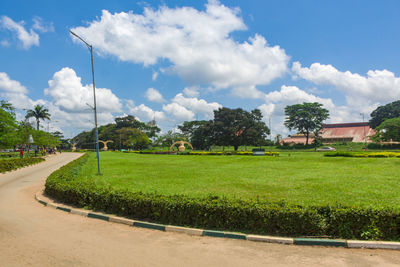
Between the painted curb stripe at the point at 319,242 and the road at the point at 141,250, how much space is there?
17 centimetres

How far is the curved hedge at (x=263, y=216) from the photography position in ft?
19.7

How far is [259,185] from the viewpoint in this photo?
505 inches

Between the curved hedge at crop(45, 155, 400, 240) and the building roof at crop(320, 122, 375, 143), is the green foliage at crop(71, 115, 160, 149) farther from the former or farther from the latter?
the curved hedge at crop(45, 155, 400, 240)

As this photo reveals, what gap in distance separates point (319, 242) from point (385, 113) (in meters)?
80.7

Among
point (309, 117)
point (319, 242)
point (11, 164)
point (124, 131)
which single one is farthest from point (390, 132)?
point (124, 131)

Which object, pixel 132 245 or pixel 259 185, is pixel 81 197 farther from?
pixel 259 185

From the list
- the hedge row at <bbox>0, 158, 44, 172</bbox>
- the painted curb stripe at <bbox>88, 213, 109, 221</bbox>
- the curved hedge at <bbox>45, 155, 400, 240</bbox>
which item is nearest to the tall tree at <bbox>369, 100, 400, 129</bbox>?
the hedge row at <bbox>0, 158, 44, 172</bbox>

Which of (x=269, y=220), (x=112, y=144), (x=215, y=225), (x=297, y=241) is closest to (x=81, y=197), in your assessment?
(x=215, y=225)

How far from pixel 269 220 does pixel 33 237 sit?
5.50 meters

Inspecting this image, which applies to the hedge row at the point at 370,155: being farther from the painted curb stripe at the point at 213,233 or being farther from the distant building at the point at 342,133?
the distant building at the point at 342,133

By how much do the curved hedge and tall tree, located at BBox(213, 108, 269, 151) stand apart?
51.1 meters

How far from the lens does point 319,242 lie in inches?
231

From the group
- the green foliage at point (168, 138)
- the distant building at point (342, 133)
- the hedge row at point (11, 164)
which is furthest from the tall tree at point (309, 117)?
the hedge row at point (11, 164)

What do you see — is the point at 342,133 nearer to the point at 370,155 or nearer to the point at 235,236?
the point at 370,155
